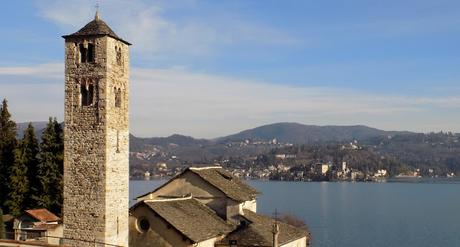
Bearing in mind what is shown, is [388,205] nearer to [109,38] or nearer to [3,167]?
[3,167]

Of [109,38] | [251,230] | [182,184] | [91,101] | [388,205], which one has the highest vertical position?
[109,38]

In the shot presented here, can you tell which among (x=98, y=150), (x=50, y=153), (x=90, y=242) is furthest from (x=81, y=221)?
(x=50, y=153)

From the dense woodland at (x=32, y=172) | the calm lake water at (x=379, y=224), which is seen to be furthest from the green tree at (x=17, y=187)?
the calm lake water at (x=379, y=224)

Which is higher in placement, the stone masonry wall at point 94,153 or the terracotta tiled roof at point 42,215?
the stone masonry wall at point 94,153

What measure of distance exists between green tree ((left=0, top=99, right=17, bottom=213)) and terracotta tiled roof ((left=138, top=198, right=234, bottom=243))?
1632 cm

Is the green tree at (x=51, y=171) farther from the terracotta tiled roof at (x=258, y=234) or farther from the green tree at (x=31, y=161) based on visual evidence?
the terracotta tiled roof at (x=258, y=234)

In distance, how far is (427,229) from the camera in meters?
96.0

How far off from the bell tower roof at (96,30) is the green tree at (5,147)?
20164 mm

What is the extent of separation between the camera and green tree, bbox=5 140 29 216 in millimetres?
46406

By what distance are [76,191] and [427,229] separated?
76331mm

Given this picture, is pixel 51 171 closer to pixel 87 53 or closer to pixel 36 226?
pixel 36 226

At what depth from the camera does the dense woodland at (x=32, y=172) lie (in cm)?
4625

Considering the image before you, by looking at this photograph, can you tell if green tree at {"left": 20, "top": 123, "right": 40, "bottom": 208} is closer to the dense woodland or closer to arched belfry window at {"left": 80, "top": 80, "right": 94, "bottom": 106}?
the dense woodland

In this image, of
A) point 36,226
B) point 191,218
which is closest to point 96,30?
point 191,218
